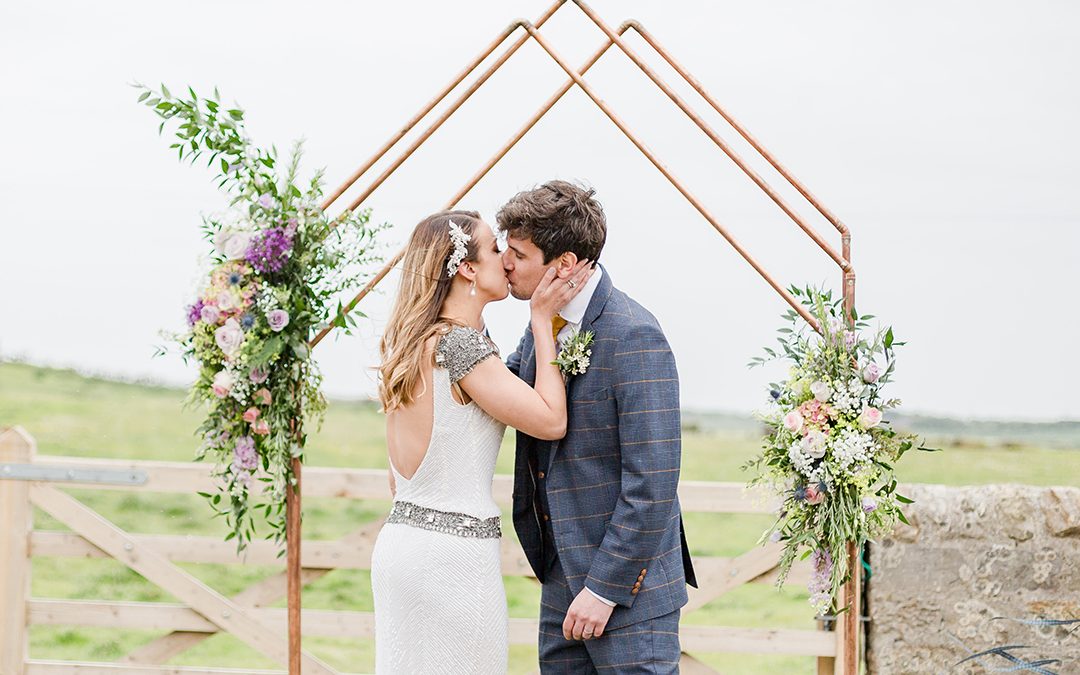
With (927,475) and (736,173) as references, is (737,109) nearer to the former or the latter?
(736,173)

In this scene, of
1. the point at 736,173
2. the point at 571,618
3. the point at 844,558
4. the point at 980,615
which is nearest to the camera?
the point at 571,618

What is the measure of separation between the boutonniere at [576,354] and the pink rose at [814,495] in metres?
1.05

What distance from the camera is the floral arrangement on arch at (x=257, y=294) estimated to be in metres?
3.62

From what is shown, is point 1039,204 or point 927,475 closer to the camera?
point 1039,204

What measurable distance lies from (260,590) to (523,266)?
2422 mm

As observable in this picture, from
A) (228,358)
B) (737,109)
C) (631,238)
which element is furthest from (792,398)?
(737,109)

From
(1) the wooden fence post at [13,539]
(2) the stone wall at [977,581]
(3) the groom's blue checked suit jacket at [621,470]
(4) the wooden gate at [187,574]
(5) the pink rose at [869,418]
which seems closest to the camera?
(3) the groom's blue checked suit jacket at [621,470]

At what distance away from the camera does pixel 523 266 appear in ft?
10.2

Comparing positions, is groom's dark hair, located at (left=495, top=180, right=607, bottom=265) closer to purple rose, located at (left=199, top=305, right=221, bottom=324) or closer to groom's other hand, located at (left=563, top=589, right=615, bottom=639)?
groom's other hand, located at (left=563, top=589, right=615, bottom=639)

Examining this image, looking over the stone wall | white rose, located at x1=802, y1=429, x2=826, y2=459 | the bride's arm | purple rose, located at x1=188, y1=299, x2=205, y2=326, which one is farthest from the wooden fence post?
the stone wall

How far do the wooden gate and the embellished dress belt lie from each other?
1.37 m

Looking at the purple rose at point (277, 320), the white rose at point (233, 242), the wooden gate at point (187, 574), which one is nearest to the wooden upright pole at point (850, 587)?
the wooden gate at point (187, 574)

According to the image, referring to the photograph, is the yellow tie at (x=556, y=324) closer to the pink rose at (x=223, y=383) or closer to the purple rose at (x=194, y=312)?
the pink rose at (x=223, y=383)

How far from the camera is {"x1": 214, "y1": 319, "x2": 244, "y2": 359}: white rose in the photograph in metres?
3.58
